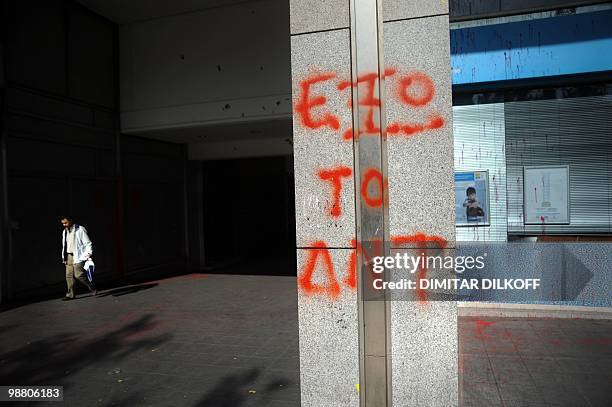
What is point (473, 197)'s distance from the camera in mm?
7371

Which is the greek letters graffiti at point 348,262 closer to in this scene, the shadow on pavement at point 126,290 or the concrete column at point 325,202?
the concrete column at point 325,202

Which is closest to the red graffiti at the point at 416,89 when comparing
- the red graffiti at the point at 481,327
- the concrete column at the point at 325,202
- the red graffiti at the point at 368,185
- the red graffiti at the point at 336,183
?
the concrete column at the point at 325,202

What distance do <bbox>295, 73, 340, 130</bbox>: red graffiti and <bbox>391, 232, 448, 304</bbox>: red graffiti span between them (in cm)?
85

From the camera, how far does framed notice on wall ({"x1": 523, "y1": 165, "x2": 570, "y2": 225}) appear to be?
281 inches

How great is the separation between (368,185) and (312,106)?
0.65 metres

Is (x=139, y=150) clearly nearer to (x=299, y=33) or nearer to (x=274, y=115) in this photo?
(x=274, y=115)

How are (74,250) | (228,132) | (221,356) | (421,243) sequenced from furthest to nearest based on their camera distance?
(228,132), (74,250), (221,356), (421,243)

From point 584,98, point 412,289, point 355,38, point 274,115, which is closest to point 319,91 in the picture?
point 355,38

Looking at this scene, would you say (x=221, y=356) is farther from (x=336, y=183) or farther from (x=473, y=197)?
(x=473, y=197)

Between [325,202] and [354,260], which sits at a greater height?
[325,202]

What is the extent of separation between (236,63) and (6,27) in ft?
15.0

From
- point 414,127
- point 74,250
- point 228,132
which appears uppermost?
point 228,132

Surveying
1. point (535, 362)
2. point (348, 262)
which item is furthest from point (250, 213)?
point (348, 262)

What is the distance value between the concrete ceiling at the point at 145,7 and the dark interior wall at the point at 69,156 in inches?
14.3
